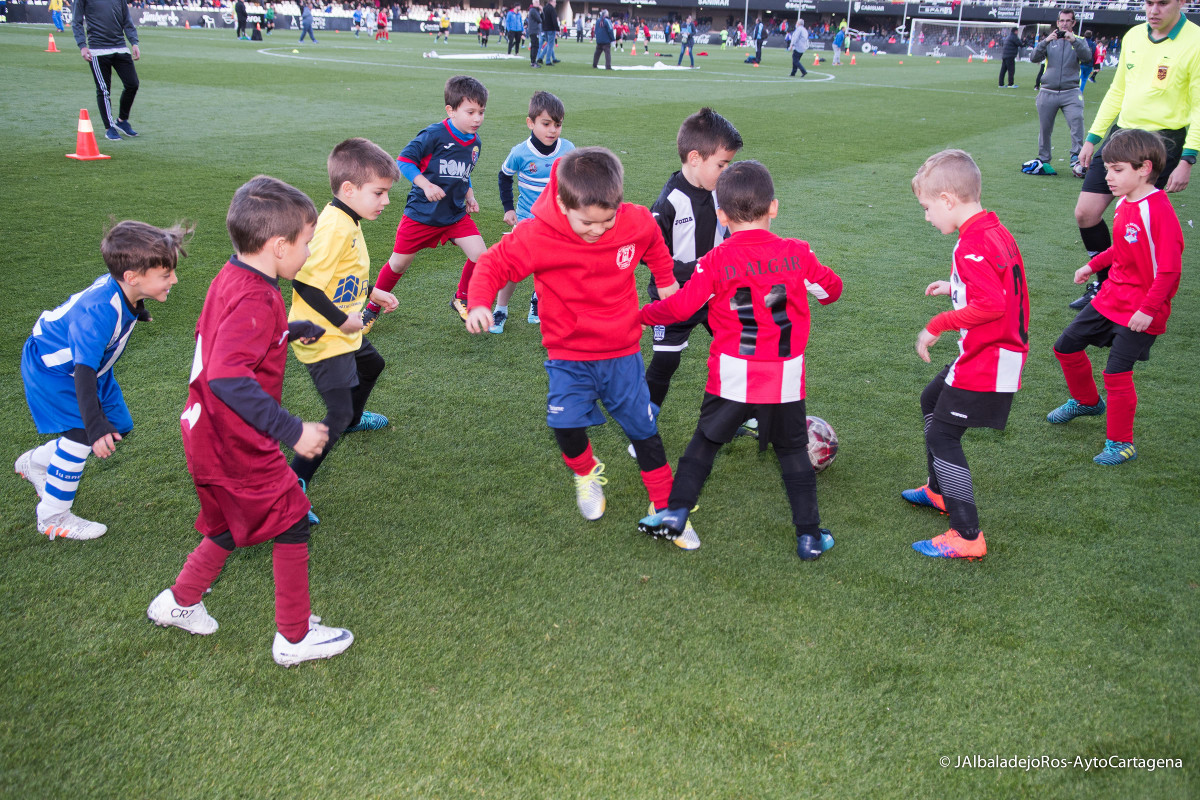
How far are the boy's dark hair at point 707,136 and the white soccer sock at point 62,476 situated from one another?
10.1 feet

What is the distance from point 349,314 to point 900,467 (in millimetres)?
3033

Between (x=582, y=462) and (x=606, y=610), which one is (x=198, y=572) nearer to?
(x=606, y=610)

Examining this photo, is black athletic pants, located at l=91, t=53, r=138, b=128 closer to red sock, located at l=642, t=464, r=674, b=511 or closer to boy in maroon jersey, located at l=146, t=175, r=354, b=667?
boy in maroon jersey, located at l=146, t=175, r=354, b=667

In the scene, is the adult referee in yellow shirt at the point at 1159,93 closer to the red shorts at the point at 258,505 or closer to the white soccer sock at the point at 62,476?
the red shorts at the point at 258,505

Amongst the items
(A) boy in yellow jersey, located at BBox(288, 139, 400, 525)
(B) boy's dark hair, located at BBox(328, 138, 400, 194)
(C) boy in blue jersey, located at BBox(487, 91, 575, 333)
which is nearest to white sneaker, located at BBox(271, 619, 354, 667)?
(A) boy in yellow jersey, located at BBox(288, 139, 400, 525)

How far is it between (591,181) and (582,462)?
52.8 inches

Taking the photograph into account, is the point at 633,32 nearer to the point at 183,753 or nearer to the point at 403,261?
the point at 403,261

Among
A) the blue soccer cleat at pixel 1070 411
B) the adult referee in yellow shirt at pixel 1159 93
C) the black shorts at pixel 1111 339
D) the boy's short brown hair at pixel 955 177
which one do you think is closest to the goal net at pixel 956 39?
the adult referee in yellow shirt at pixel 1159 93

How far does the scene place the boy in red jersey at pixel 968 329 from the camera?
10.9 ft

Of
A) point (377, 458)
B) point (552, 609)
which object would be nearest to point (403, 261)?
point (377, 458)

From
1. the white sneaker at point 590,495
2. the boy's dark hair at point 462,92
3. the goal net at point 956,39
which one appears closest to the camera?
the white sneaker at point 590,495

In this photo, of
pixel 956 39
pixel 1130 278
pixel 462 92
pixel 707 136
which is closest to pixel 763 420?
pixel 707 136

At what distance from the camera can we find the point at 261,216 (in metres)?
2.76

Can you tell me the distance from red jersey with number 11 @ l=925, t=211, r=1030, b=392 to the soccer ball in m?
0.93
